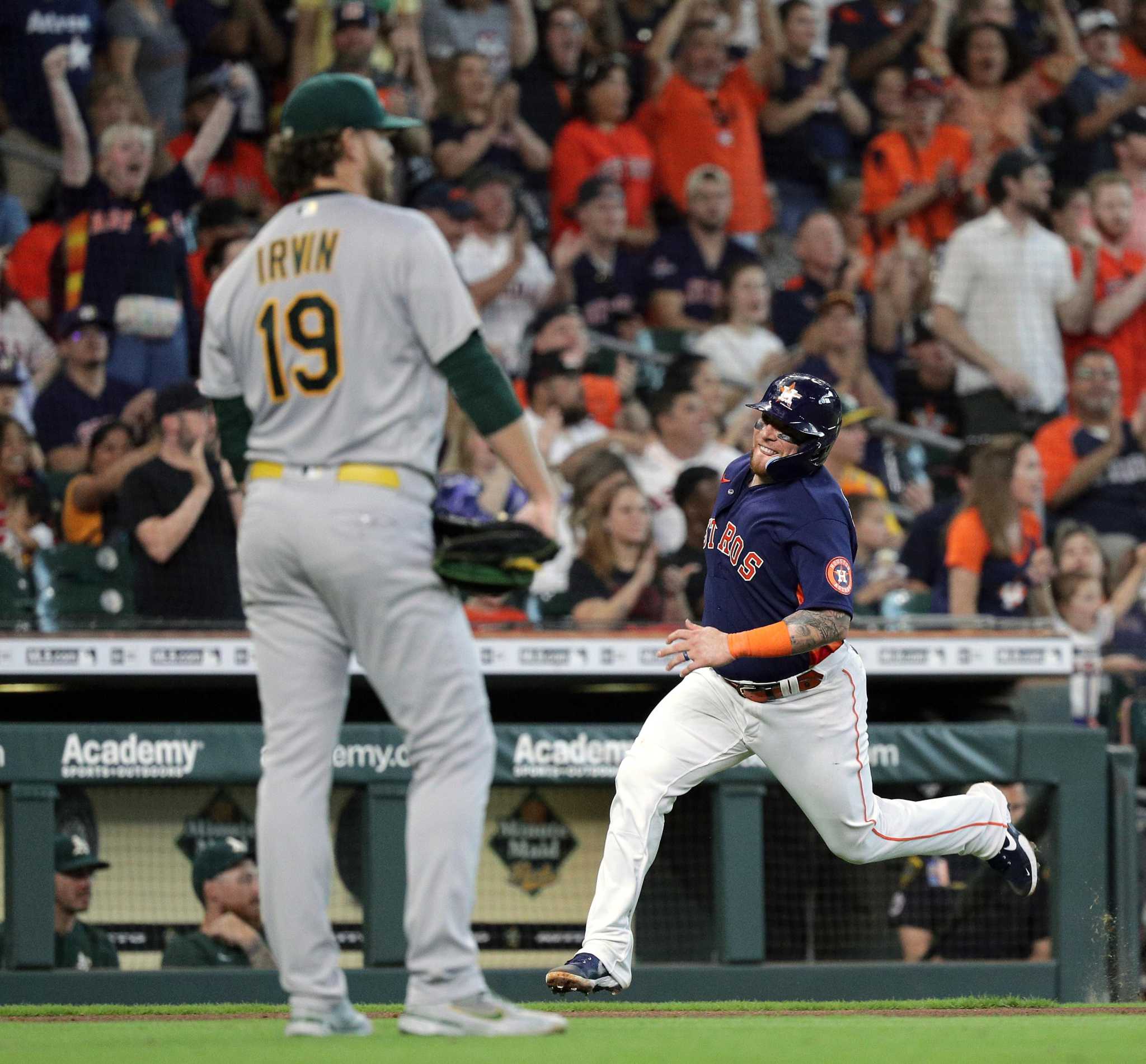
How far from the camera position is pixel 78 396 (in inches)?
339

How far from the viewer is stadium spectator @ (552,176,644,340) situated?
990 cm

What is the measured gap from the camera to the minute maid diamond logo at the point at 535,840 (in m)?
6.79

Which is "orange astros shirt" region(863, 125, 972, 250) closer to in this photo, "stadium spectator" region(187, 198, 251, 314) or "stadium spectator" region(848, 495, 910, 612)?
"stadium spectator" region(848, 495, 910, 612)

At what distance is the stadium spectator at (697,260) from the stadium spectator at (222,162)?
2124mm

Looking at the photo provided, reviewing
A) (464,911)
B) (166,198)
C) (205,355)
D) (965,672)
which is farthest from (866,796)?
(166,198)

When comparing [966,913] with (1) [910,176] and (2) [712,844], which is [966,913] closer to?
(2) [712,844]

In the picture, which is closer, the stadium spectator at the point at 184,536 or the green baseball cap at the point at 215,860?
the green baseball cap at the point at 215,860

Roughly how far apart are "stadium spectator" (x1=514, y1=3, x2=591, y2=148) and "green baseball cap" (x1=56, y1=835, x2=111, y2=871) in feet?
18.3

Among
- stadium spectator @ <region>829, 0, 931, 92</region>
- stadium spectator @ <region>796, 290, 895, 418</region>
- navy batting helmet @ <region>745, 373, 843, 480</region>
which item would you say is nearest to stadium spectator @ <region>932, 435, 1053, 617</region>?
stadium spectator @ <region>796, 290, 895, 418</region>

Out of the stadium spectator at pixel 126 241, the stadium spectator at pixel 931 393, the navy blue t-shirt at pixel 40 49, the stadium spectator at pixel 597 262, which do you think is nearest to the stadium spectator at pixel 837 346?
the stadium spectator at pixel 931 393

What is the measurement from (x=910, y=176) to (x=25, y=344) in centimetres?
523

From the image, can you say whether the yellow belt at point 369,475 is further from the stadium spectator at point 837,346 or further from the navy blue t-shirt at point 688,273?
the navy blue t-shirt at point 688,273

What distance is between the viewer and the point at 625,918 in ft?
14.8

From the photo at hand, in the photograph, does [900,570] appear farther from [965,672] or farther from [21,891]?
[21,891]
